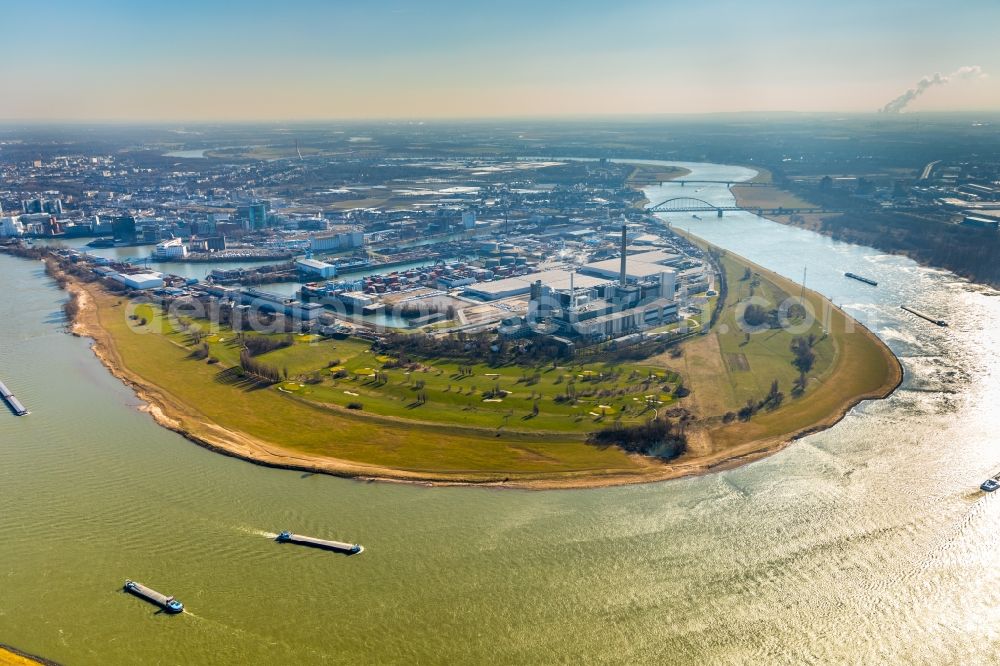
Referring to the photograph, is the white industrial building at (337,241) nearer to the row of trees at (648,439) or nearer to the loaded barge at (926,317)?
the row of trees at (648,439)

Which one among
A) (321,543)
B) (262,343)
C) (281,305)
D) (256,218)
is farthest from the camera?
(256,218)

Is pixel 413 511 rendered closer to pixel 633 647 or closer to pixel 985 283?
pixel 633 647

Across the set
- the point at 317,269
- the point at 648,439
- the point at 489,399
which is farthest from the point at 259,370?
the point at 317,269

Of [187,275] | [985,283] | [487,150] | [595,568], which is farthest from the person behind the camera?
[487,150]

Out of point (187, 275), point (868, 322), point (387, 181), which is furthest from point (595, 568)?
point (387, 181)

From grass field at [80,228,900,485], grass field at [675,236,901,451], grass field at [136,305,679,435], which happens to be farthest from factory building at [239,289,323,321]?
grass field at [675,236,901,451]

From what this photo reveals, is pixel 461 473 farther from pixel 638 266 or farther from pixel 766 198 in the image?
pixel 766 198

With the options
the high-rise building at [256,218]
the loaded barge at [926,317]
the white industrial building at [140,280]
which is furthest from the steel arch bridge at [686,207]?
the white industrial building at [140,280]
